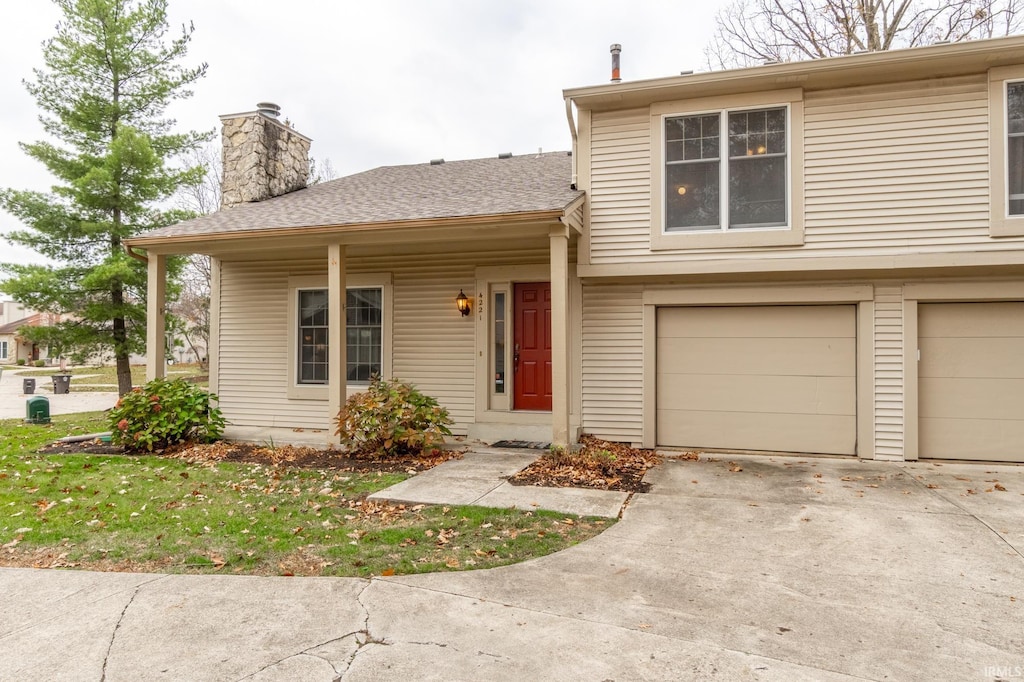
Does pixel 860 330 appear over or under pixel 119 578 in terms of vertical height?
over

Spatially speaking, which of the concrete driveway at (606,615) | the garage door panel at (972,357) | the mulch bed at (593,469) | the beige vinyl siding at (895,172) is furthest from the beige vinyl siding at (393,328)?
the garage door panel at (972,357)

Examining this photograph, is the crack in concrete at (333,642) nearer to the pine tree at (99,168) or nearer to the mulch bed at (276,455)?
the mulch bed at (276,455)

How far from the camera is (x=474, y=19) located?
15664 mm

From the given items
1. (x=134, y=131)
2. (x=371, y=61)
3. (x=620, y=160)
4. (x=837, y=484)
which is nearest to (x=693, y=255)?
(x=620, y=160)

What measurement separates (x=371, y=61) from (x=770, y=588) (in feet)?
75.6

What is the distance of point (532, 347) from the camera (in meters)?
8.16

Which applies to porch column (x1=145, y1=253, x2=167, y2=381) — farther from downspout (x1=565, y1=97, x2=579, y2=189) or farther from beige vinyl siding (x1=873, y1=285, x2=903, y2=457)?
beige vinyl siding (x1=873, y1=285, x2=903, y2=457)

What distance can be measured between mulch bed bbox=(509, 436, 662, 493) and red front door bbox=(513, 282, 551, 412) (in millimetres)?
1262

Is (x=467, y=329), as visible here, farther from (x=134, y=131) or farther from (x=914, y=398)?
(x=134, y=131)

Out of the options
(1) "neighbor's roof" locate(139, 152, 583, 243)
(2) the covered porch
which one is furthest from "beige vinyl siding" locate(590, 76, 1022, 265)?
(1) "neighbor's roof" locate(139, 152, 583, 243)

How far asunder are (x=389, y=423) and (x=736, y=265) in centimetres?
463

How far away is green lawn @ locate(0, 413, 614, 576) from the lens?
3.74 meters

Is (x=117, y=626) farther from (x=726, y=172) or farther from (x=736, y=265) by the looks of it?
(x=726, y=172)

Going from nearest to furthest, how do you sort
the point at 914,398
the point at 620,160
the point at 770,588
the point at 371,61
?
1. the point at 770,588
2. the point at 914,398
3. the point at 620,160
4. the point at 371,61
